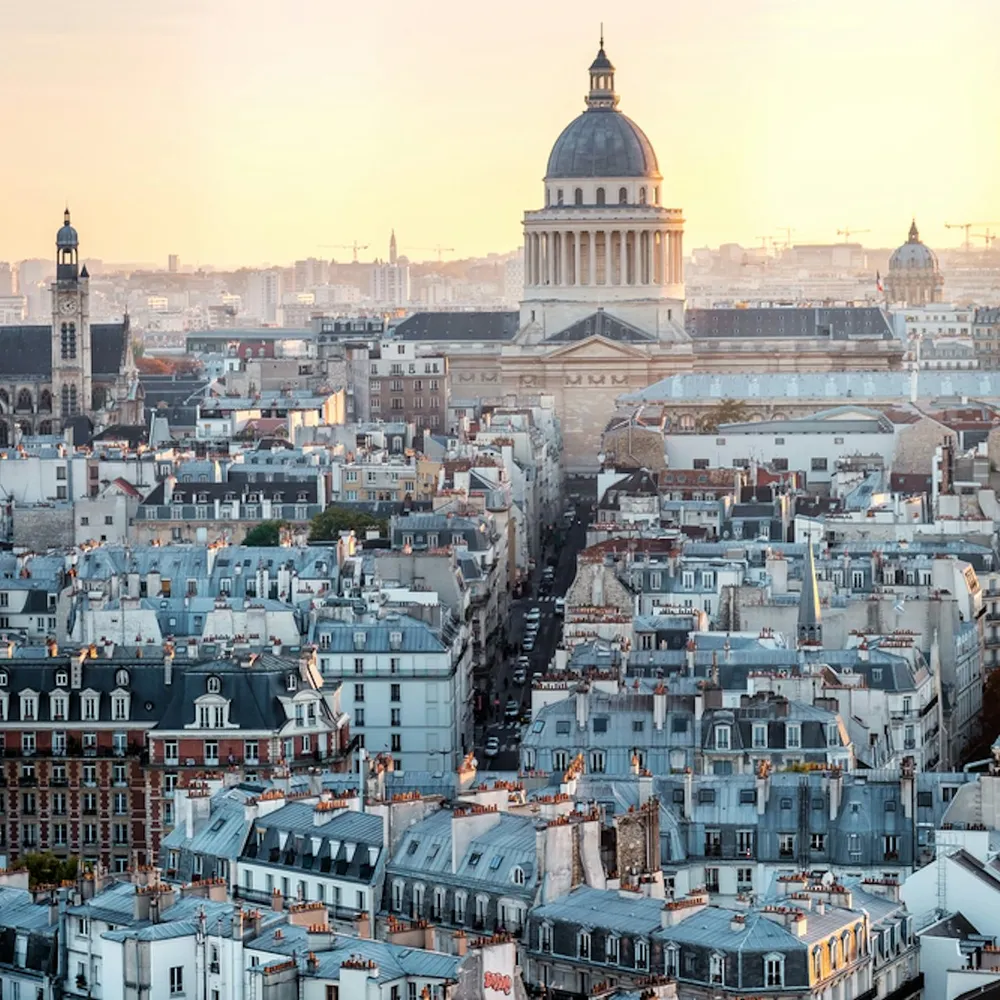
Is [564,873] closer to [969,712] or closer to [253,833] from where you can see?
[253,833]

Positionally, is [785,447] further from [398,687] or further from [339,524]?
[398,687]

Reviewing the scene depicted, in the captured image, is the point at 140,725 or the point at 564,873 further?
the point at 140,725

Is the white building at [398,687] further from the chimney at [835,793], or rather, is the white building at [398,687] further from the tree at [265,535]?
the tree at [265,535]

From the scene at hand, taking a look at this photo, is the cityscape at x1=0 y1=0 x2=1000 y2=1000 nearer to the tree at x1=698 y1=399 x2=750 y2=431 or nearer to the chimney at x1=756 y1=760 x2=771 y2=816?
the chimney at x1=756 y1=760 x2=771 y2=816

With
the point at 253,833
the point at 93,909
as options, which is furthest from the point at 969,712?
the point at 93,909

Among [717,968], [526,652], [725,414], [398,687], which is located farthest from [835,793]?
[725,414]

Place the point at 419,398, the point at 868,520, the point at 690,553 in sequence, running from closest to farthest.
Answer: the point at 690,553 → the point at 868,520 → the point at 419,398
